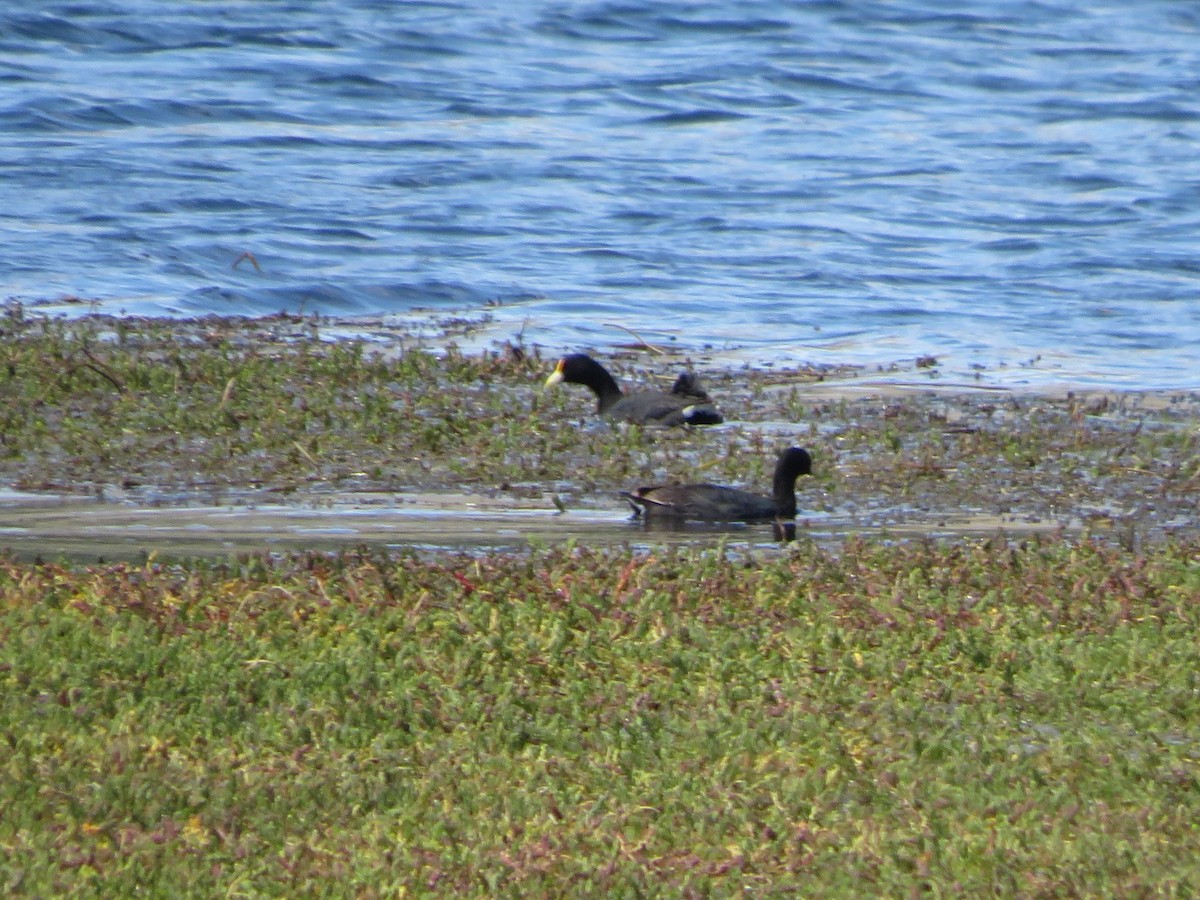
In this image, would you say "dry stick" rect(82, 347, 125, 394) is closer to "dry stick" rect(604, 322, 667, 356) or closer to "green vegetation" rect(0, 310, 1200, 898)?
"green vegetation" rect(0, 310, 1200, 898)

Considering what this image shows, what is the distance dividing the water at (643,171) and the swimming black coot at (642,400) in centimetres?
360

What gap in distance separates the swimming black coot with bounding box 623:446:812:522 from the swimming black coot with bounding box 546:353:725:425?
256 cm

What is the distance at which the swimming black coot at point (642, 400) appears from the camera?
50.0 feet

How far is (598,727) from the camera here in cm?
763

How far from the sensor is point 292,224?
27.8 meters

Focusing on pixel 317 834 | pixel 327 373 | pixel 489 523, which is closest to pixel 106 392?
pixel 327 373

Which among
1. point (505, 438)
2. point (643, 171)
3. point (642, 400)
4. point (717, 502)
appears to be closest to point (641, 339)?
point (642, 400)

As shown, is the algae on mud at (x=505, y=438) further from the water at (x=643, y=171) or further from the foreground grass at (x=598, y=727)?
the water at (x=643, y=171)

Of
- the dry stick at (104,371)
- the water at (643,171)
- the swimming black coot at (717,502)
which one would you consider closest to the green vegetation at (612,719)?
the swimming black coot at (717,502)

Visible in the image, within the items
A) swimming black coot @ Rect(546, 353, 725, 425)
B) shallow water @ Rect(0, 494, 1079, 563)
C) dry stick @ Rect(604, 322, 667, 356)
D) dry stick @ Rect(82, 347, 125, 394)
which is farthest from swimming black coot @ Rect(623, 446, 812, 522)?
dry stick @ Rect(604, 322, 667, 356)

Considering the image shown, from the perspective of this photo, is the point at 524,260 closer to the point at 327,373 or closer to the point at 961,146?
the point at 327,373

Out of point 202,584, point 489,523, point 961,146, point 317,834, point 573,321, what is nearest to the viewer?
point 317,834

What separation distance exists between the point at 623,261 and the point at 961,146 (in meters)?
12.5

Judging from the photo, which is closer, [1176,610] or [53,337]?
[1176,610]
